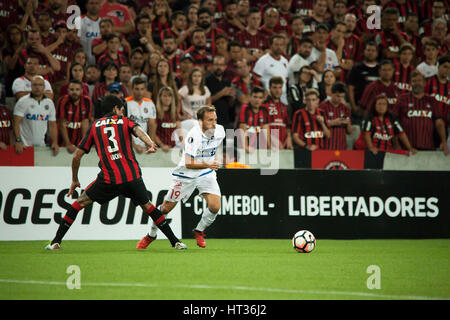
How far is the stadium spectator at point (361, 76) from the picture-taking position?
49.9 feet

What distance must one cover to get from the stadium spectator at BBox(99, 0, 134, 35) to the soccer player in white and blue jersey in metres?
5.87

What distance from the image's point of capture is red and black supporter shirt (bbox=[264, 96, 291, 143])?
13508 millimetres

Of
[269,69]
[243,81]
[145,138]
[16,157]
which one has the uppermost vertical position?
[269,69]

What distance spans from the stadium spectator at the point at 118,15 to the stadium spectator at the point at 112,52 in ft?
3.53

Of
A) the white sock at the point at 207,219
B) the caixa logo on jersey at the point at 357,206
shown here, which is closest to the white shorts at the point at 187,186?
the white sock at the point at 207,219

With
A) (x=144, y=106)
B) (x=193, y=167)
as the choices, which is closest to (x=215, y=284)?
(x=193, y=167)

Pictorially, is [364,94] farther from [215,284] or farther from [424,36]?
[215,284]

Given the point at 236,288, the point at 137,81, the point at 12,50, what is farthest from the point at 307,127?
the point at 236,288

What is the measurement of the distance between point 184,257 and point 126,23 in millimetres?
8118

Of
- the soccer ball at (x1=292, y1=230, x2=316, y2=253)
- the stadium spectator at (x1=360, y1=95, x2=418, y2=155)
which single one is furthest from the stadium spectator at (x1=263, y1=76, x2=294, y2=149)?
the soccer ball at (x1=292, y1=230, x2=316, y2=253)

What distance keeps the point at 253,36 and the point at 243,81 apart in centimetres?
177

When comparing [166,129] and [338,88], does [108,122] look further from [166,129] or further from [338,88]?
[338,88]

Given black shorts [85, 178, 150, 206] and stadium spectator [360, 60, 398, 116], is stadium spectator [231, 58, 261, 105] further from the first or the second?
black shorts [85, 178, 150, 206]

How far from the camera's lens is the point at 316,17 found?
1711 cm
